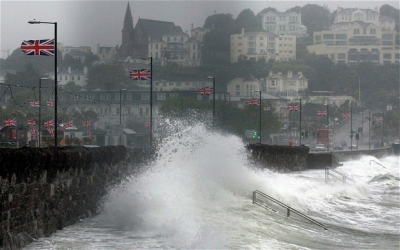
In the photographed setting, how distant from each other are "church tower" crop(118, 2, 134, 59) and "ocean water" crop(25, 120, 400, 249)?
125 m

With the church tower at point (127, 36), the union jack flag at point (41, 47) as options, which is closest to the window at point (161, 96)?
the church tower at point (127, 36)

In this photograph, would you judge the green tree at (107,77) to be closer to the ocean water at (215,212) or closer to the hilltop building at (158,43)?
the hilltop building at (158,43)

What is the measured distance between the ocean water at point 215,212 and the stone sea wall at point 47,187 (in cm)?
33

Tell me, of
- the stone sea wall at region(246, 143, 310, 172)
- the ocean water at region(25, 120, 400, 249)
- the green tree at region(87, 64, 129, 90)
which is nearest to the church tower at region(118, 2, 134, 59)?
the green tree at region(87, 64, 129, 90)

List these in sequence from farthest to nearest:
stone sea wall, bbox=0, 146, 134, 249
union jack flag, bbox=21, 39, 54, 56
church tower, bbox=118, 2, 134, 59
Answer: church tower, bbox=118, 2, 134, 59 < union jack flag, bbox=21, 39, 54, 56 < stone sea wall, bbox=0, 146, 134, 249

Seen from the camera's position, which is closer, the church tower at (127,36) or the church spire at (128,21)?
the church tower at (127,36)

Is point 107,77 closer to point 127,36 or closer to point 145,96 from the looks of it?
point 145,96

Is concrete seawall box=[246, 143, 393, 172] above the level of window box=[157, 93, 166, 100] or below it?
below

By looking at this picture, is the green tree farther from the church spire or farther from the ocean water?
the ocean water

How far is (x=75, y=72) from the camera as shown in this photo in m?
132

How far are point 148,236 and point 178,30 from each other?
177128 mm

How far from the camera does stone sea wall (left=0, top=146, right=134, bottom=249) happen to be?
1783 cm

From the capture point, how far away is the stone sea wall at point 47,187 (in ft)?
58.5

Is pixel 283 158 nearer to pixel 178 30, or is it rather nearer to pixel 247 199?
pixel 247 199
